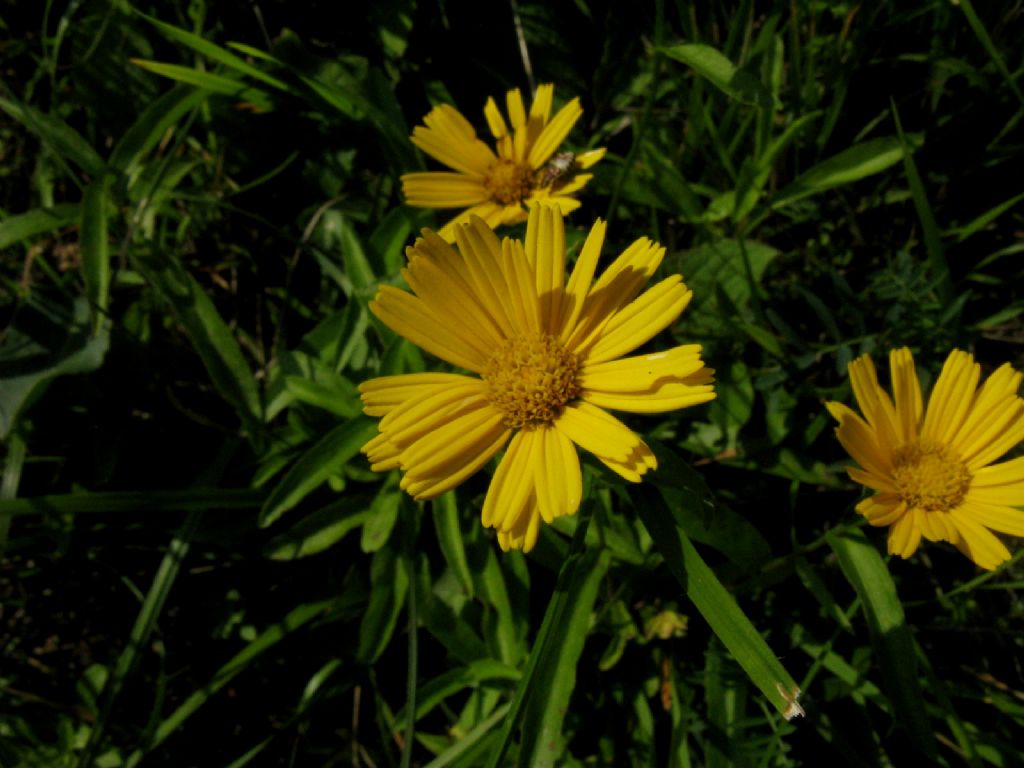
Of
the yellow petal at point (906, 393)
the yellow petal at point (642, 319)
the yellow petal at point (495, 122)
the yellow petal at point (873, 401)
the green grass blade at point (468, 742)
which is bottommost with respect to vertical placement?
the green grass blade at point (468, 742)

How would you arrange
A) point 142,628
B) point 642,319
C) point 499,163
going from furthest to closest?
point 499,163
point 142,628
point 642,319

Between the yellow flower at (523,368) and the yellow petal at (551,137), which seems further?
the yellow petal at (551,137)

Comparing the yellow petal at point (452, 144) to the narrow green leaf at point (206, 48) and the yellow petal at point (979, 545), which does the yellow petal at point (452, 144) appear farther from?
the yellow petal at point (979, 545)

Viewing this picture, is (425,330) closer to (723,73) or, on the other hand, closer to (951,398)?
(723,73)

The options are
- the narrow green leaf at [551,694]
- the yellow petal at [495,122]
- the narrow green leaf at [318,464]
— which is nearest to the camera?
the narrow green leaf at [551,694]

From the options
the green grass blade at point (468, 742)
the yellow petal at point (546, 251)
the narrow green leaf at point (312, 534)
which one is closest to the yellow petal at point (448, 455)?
the yellow petal at point (546, 251)

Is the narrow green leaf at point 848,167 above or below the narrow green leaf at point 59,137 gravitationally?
above

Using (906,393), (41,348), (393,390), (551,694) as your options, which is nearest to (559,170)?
(393,390)
